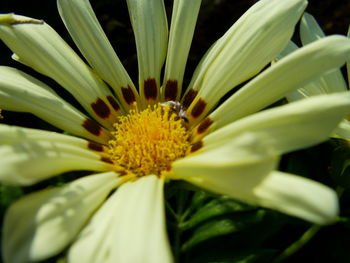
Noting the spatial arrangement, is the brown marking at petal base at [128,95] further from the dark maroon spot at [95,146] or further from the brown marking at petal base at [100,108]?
the dark maroon spot at [95,146]

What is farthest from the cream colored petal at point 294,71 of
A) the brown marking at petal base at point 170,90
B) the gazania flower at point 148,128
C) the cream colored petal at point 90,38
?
the cream colored petal at point 90,38

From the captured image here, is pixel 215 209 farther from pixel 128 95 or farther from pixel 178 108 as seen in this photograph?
pixel 128 95

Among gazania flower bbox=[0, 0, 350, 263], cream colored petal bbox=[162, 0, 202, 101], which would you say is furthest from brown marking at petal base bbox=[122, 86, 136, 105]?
cream colored petal bbox=[162, 0, 202, 101]

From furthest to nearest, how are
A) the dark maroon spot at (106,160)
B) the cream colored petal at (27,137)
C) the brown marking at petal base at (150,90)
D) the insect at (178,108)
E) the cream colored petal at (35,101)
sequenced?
the brown marking at petal base at (150,90) < the insect at (178,108) < the dark maroon spot at (106,160) < the cream colored petal at (35,101) < the cream colored petal at (27,137)

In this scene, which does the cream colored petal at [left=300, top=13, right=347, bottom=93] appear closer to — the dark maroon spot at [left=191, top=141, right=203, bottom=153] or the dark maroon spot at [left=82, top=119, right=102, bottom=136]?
the dark maroon spot at [left=191, top=141, right=203, bottom=153]

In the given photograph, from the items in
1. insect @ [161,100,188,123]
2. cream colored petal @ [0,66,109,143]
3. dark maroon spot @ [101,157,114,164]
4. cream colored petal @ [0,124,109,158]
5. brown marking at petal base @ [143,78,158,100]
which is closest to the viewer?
cream colored petal @ [0,124,109,158]

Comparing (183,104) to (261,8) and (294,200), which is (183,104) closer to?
(261,8)
